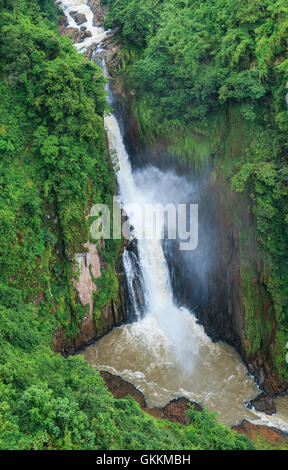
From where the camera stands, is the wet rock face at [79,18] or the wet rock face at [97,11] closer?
the wet rock face at [97,11]

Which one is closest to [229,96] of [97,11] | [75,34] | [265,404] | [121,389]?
[75,34]

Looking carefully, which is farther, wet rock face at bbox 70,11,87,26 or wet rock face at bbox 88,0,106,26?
wet rock face at bbox 70,11,87,26

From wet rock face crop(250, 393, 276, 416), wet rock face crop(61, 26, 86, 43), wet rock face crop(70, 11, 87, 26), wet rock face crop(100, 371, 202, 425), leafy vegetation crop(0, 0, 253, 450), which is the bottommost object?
wet rock face crop(250, 393, 276, 416)

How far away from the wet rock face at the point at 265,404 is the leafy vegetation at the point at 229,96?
110cm

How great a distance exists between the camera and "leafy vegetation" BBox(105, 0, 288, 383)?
1303 centimetres

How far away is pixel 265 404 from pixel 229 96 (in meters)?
13.0

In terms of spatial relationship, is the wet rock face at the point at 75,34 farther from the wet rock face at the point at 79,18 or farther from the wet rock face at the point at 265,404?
the wet rock face at the point at 265,404

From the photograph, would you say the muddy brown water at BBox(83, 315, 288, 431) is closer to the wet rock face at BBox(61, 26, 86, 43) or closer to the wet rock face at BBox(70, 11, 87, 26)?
the wet rock face at BBox(61, 26, 86, 43)

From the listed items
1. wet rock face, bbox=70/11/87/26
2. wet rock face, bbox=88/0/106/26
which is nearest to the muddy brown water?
wet rock face, bbox=88/0/106/26

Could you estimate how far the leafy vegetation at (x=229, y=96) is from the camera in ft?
42.8

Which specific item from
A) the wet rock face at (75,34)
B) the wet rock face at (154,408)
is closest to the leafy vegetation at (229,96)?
the wet rock face at (75,34)

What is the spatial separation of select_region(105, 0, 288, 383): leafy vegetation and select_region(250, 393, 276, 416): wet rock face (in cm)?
110

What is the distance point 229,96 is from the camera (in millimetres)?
14188
